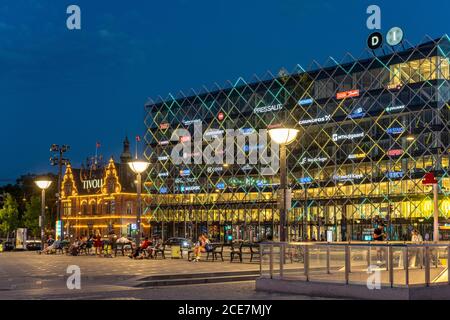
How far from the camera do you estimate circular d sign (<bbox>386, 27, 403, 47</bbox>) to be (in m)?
80.1

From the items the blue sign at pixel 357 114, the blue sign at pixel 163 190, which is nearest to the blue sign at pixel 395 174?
the blue sign at pixel 357 114

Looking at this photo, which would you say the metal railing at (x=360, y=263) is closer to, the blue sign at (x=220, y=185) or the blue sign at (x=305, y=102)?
the blue sign at (x=305, y=102)

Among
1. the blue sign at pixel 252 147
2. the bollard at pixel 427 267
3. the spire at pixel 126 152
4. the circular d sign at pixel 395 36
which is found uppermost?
the circular d sign at pixel 395 36

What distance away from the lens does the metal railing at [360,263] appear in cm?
1616

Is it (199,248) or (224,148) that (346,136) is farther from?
(199,248)

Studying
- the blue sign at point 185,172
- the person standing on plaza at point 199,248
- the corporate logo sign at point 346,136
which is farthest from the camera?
the blue sign at point 185,172

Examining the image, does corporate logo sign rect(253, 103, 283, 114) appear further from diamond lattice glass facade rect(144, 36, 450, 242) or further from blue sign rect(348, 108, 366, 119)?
blue sign rect(348, 108, 366, 119)

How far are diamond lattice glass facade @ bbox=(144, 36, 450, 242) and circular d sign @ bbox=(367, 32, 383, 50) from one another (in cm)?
124

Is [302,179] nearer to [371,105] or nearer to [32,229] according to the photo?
[371,105]

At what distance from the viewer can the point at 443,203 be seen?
75312 millimetres

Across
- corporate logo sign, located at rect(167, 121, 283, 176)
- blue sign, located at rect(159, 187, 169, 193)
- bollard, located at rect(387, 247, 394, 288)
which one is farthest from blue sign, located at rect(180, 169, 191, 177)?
bollard, located at rect(387, 247, 394, 288)

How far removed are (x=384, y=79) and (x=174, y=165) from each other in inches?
1460

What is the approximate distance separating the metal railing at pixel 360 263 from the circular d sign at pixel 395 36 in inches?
2561

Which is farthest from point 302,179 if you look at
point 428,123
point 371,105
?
point 428,123
